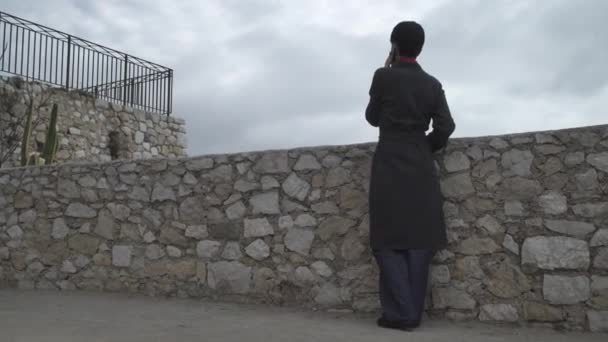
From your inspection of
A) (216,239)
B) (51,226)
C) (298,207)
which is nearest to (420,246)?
(298,207)

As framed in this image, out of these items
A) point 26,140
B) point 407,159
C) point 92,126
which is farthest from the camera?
point 92,126

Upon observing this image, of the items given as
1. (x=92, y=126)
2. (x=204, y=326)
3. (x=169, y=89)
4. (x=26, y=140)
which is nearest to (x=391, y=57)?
(x=204, y=326)

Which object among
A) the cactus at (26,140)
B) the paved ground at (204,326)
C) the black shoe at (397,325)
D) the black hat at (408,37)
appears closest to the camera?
the paved ground at (204,326)

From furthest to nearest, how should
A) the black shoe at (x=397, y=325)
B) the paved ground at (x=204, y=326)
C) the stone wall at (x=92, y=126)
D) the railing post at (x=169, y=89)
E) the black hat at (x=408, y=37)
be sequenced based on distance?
1. the railing post at (x=169, y=89)
2. the stone wall at (x=92, y=126)
3. the black hat at (x=408, y=37)
4. the black shoe at (x=397, y=325)
5. the paved ground at (x=204, y=326)

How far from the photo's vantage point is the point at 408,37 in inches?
132

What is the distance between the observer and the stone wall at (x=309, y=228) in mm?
3205

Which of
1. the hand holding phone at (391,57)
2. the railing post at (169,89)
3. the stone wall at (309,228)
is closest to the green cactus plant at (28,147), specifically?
the stone wall at (309,228)

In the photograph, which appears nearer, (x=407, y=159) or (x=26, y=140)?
(x=407, y=159)

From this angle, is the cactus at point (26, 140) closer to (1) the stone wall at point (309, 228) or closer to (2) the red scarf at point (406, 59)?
(1) the stone wall at point (309, 228)

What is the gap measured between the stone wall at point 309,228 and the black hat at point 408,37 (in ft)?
2.24

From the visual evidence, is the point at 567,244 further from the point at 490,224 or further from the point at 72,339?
the point at 72,339

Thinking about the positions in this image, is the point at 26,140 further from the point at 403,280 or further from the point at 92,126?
the point at 403,280

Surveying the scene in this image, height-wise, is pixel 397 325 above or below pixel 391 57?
below

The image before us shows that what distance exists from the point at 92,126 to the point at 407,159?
775 centimetres
